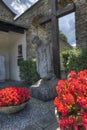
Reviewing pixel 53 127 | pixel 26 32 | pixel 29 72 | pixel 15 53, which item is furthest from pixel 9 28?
pixel 53 127

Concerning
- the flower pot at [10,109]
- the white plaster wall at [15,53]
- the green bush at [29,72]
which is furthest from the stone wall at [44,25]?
the flower pot at [10,109]

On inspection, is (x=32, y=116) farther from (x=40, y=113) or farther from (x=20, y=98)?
(x=20, y=98)

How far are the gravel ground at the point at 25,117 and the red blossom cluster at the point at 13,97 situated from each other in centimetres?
29

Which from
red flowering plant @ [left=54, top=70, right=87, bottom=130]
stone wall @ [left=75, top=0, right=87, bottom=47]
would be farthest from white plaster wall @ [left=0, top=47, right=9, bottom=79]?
red flowering plant @ [left=54, top=70, right=87, bottom=130]

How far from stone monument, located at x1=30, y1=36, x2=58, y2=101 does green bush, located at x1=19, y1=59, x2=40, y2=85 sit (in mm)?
2037

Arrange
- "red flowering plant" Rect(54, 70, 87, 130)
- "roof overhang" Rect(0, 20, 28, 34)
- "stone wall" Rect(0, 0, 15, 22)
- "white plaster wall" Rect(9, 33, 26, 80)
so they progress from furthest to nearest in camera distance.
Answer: "stone wall" Rect(0, 0, 15, 22), "white plaster wall" Rect(9, 33, 26, 80), "roof overhang" Rect(0, 20, 28, 34), "red flowering plant" Rect(54, 70, 87, 130)

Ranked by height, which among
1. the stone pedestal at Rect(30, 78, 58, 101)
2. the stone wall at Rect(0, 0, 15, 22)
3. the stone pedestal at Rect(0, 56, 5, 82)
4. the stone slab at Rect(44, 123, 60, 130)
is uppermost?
the stone wall at Rect(0, 0, 15, 22)

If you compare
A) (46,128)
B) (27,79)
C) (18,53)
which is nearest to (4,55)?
(18,53)

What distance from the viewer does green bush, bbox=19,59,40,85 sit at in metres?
6.91

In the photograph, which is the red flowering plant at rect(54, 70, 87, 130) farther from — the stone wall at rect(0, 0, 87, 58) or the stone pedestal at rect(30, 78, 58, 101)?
the stone wall at rect(0, 0, 87, 58)

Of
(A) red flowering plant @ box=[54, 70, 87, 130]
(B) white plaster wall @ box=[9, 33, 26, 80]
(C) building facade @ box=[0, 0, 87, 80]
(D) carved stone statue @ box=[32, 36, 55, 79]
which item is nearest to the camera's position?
(A) red flowering plant @ box=[54, 70, 87, 130]

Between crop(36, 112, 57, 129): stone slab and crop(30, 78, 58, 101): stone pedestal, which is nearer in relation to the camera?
crop(36, 112, 57, 129): stone slab

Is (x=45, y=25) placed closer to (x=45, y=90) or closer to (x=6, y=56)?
(x=6, y=56)

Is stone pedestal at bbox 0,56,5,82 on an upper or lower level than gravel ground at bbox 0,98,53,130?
upper
